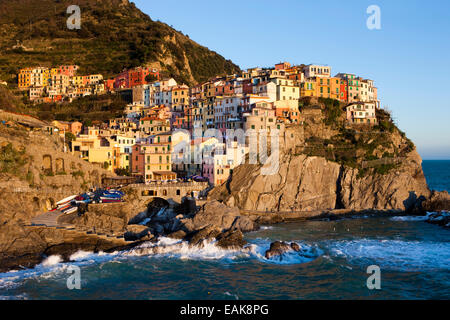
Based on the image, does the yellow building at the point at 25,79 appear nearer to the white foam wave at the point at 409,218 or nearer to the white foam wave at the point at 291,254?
the white foam wave at the point at 291,254

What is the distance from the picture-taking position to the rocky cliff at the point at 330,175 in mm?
53531

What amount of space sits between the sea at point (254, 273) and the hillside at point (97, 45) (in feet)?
252

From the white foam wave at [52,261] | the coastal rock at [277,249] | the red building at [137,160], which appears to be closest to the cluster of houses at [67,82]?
the red building at [137,160]

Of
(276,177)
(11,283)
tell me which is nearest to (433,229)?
(276,177)

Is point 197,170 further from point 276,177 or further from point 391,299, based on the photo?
point 391,299

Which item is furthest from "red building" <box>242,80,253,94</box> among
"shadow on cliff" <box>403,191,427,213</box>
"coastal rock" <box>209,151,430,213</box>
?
"shadow on cliff" <box>403,191,427,213</box>

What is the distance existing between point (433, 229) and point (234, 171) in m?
23.7

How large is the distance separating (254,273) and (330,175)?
97.8 ft

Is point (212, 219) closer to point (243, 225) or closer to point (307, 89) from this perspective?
point (243, 225)

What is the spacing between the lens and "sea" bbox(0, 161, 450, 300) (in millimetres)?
27734

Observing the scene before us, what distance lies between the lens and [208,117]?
70188 mm

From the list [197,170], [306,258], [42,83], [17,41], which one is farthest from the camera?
[17,41]

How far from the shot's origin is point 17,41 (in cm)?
12144
